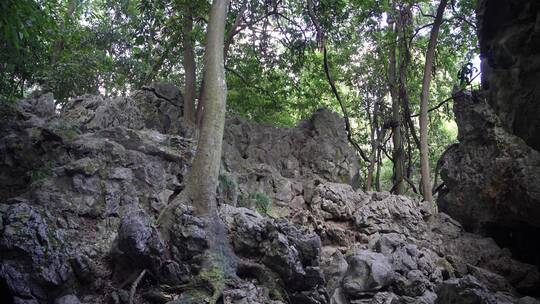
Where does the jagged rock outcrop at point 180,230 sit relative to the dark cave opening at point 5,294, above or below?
above

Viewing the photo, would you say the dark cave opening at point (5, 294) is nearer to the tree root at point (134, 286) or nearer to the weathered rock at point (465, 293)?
the tree root at point (134, 286)

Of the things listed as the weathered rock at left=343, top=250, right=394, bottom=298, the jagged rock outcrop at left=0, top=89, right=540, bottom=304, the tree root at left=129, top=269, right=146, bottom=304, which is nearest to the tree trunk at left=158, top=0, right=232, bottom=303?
the jagged rock outcrop at left=0, top=89, right=540, bottom=304

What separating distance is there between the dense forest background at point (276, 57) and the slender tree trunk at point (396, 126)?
0.04 m

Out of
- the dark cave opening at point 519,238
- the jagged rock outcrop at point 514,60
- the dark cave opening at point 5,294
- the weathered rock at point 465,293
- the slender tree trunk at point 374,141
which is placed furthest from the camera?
the slender tree trunk at point 374,141

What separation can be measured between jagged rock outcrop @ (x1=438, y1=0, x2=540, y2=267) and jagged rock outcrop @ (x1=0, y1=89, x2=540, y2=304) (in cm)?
79

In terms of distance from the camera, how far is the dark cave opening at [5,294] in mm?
5070

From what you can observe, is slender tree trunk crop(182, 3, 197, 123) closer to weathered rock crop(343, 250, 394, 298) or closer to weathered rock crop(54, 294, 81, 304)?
weathered rock crop(343, 250, 394, 298)

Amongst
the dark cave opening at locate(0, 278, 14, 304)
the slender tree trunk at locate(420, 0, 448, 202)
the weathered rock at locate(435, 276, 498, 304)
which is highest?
the slender tree trunk at locate(420, 0, 448, 202)

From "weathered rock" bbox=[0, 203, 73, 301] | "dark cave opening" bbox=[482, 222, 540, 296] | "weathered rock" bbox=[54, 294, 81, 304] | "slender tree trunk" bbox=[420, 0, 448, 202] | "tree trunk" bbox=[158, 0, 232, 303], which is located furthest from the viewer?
"slender tree trunk" bbox=[420, 0, 448, 202]

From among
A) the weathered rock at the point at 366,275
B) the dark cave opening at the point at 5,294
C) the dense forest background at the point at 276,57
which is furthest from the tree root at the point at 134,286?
the dense forest background at the point at 276,57

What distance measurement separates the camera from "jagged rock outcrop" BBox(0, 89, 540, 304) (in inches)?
232

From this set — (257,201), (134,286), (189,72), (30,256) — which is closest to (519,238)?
(257,201)

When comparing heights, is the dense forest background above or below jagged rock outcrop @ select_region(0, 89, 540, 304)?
above

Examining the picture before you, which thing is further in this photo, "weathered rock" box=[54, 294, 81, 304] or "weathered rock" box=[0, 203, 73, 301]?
"weathered rock" box=[54, 294, 81, 304]
